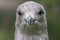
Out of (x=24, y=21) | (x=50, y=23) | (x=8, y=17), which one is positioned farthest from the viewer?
(x=8, y=17)

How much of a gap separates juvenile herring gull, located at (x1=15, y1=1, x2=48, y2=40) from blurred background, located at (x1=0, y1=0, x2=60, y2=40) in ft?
2.11

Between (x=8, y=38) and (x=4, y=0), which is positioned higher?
(x=4, y=0)

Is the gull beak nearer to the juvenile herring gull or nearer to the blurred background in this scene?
the juvenile herring gull

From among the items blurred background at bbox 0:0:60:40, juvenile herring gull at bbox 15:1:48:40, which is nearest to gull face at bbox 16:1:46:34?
juvenile herring gull at bbox 15:1:48:40

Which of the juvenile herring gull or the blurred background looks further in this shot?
the blurred background

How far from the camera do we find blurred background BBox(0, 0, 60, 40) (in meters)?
3.49

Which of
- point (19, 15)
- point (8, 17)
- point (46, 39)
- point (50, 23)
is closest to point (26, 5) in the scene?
point (19, 15)

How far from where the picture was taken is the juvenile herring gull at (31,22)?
2600mm

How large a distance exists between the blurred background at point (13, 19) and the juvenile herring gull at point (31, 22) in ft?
2.11

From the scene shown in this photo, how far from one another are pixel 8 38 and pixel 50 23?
14.4 inches

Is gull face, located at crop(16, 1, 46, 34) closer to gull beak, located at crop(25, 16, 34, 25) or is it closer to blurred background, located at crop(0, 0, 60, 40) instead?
gull beak, located at crop(25, 16, 34, 25)

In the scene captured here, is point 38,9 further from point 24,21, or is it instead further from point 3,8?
point 3,8

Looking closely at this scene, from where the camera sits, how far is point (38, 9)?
105 inches

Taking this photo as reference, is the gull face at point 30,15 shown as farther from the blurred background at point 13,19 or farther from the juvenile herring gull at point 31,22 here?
the blurred background at point 13,19
